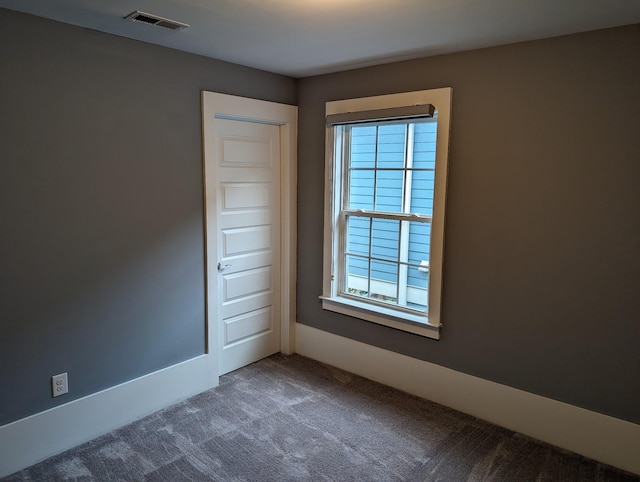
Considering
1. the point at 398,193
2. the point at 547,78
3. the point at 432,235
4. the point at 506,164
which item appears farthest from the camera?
the point at 398,193

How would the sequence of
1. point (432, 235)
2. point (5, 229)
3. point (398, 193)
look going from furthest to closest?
point (398, 193) < point (432, 235) < point (5, 229)

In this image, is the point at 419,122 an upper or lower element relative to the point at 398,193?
upper

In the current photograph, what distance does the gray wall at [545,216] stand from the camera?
235cm

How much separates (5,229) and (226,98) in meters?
→ 1.62

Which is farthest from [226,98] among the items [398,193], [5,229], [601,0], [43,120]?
[601,0]

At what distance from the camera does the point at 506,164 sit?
8.86 feet

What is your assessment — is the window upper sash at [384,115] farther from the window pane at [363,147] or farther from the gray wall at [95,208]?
the gray wall at [95,208]

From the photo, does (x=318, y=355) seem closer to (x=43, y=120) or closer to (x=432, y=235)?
(x=432, y=235)

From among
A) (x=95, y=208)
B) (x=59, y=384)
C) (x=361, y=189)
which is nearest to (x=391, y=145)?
(x=361, y=189)

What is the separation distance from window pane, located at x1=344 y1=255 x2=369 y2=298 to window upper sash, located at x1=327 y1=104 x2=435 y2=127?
1.07 meters

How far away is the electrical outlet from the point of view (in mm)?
2514

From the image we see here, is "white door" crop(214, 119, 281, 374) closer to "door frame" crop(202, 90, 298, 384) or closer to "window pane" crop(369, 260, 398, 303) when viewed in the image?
"door frame" crop(202, 90, 298, 384)

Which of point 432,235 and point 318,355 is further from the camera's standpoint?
point 318,355

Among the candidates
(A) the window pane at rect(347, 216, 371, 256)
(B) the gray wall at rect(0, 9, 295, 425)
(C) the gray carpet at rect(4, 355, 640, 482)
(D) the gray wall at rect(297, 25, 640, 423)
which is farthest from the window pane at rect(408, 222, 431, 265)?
(B) the gray wall at rect(0, 9, 295, 425)
